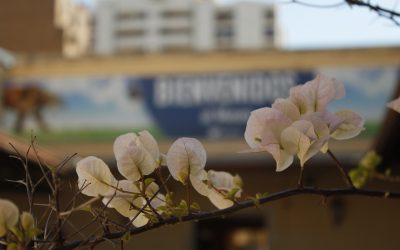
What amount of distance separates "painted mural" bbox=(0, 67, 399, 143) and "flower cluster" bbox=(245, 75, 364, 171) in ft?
24.5

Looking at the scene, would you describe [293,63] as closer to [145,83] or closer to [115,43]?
[145,83]

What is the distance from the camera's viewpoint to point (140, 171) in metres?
0.75

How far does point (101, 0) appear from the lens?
187ft

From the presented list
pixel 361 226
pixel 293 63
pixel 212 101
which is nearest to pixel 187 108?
pixel 212 101

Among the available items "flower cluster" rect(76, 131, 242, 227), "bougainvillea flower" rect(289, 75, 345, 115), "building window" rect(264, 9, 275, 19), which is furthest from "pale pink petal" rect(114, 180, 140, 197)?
"building window" rect(264, 9, 275, 19)

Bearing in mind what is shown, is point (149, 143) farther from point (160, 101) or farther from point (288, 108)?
point (160, 101)

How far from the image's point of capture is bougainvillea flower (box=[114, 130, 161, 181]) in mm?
749

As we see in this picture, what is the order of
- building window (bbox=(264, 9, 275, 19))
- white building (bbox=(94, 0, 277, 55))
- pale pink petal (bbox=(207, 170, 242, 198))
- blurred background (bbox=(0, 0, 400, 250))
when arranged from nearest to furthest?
pale pink petal (bbox=(207, 170, 242, 198)), blurred background (bbox=(0, 0, 400, 250)), white building (bbox=(94, 0, 277, 55)), building window (bbox=(264, 9, 275, 19))

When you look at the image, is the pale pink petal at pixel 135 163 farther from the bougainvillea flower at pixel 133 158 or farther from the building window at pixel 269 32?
the building window at pixel 269 32

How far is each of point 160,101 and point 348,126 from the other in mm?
7958

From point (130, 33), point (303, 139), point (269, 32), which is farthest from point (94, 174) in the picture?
point (269, 32)

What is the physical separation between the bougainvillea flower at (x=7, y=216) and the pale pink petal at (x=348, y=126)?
40 cm

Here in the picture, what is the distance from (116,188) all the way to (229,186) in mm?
215

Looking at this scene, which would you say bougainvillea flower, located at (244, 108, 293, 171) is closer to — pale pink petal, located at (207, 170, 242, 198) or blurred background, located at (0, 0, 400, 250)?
pale pink petal, located at (207, 170, 242, 198)
